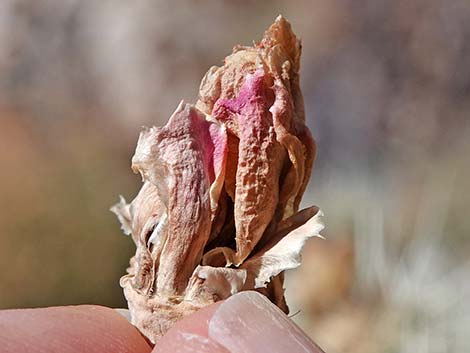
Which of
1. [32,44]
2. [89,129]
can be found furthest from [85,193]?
[32,44]

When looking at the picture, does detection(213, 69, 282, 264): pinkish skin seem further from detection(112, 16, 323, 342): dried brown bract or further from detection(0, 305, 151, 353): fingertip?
detection(0, 305, 151, 353): fingertip

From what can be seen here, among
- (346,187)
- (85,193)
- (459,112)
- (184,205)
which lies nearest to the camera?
(184,205)

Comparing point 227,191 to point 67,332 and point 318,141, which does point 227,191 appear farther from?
point 318,141

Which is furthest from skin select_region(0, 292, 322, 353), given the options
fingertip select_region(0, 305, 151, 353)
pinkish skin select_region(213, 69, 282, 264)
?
pinkish skin select_region(213, 69, 282, 264)

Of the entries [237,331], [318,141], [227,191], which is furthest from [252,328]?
[318,141]

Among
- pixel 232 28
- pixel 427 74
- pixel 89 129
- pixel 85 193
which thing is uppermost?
pixel 232 28

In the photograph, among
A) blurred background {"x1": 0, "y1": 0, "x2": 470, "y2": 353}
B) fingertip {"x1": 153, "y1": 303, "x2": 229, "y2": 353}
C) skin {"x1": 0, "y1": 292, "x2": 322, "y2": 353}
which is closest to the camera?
fingertip {"x1": 153, "y1": 303, "x2": 229, "y2": 353}

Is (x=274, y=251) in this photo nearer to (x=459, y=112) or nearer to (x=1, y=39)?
(x=459, y=112)
